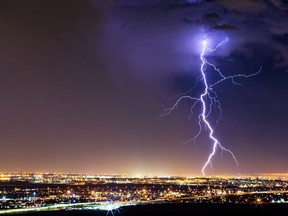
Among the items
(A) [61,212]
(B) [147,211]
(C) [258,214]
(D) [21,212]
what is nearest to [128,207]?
(B) [147,211]

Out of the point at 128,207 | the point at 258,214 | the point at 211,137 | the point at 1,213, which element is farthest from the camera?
the point at 128,207

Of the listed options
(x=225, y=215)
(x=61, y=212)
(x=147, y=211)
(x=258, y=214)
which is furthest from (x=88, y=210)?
(x=258, y=214)

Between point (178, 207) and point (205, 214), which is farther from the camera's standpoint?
point (178, 207)

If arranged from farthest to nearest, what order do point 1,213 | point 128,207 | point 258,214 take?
point 128,207 < point 1,213 < point 258,214

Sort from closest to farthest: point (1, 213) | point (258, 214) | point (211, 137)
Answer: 1. point (211, 137)
2. point (258, 214)
3. point (1, 213)

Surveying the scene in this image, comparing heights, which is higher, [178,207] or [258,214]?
[178,207]

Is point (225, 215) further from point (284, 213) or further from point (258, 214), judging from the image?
point (284, 213)

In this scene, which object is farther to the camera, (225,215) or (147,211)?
(147,211)

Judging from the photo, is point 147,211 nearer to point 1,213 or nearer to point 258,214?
point 258,214

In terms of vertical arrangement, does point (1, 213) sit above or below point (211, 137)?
below
